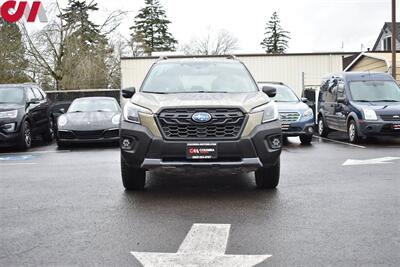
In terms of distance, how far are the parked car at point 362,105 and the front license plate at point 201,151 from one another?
762 cm

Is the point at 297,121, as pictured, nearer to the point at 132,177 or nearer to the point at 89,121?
the point at 89,121

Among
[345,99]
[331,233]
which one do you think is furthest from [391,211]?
[345,99]

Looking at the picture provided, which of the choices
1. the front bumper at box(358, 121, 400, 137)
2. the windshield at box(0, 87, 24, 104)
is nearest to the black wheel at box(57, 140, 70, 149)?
the windshield at box(0, 87, 24, 104)

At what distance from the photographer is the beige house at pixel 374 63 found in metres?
23.4

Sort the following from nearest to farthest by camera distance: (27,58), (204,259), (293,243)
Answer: (204,259), (293,243), (27,58)

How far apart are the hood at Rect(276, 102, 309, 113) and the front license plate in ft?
24.4

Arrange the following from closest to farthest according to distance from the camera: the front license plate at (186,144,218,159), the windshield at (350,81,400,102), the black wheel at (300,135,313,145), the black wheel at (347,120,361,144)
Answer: the front license plate at (186,144,218,159) < the black wheel at (347,120,361,144) < the black wheel at (300,135,313,145) < the windshield at (350,81,400,102)

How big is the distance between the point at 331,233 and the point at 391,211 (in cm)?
121

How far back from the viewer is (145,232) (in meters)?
4.82

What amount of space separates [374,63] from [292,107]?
43.8ft

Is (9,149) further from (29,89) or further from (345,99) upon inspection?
(345,99)

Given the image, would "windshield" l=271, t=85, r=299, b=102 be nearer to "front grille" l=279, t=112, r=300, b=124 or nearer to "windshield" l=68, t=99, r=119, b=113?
"front grille" l=279, t=112, r=300, b=124

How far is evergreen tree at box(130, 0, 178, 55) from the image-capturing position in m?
63.7

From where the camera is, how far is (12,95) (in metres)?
13.5
